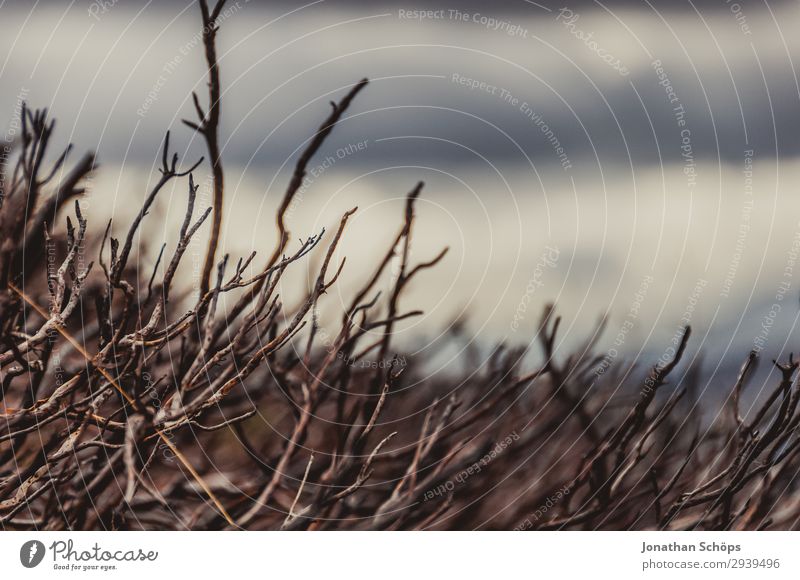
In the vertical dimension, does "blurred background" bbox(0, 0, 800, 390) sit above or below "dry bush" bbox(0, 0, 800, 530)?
above

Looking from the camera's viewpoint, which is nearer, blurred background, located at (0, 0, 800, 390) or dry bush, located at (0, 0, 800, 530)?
dry bush, located at (0, 0, 800, 530)

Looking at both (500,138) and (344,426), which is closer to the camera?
(344,426)

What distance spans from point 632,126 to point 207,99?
0.87 meters

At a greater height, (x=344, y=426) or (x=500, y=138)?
(x=500, y=138)

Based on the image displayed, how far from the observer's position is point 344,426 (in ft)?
3.93

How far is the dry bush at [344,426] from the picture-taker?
1.19 meters

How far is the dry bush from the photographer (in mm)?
1193

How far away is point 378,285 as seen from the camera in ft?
4.19

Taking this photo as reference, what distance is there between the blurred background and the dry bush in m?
0.05

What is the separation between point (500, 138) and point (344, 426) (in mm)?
649

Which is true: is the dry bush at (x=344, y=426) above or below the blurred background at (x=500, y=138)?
below

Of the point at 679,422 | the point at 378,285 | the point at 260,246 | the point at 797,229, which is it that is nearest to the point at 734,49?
the point at 797,229

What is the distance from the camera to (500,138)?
1319 millimetres

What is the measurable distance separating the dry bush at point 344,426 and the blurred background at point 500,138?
5 cm
